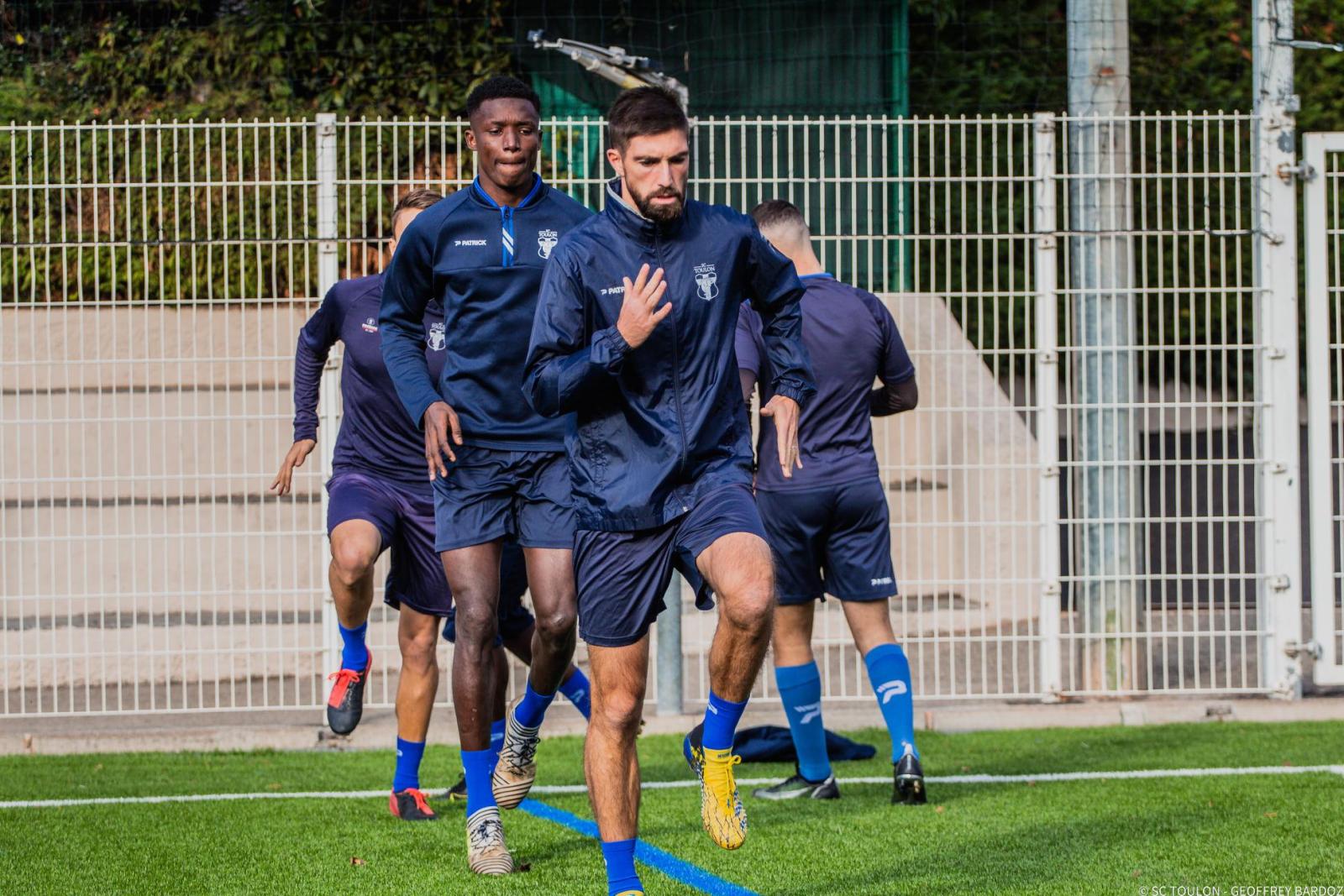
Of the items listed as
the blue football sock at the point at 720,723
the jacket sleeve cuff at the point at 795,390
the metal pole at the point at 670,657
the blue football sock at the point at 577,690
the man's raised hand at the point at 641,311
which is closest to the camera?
the man's raised hand at the point at 641,311

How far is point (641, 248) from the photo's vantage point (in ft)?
14.6

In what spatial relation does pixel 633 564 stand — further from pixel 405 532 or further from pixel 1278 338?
pixel 1278 338

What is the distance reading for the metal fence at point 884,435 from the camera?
8320 millimetres

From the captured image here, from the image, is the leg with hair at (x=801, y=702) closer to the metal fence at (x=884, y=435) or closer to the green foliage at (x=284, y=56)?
the metal fence at (x=884, y=435)

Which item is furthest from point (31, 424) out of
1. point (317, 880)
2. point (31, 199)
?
point (317, 880)

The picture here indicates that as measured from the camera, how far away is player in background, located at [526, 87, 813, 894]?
4352 millimetres

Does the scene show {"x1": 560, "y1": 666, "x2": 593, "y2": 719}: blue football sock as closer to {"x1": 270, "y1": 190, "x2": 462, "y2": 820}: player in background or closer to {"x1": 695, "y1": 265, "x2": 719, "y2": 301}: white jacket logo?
{"x1": 270, "y1": 190, "x2": 462, "y2": 820}: player in background

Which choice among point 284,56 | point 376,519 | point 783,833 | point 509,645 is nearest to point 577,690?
point 509,645

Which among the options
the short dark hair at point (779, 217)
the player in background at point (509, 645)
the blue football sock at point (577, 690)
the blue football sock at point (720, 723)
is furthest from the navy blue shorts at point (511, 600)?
the short dark hair at point (779, 217)

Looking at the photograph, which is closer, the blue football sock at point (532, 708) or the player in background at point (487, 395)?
the player in background at point (487, 395)

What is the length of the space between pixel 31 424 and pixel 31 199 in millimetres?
1120

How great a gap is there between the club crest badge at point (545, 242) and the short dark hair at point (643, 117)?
37.7 inches

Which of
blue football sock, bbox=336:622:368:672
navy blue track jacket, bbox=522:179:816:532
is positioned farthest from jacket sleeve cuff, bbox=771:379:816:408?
blue football sock, bbox=336:622:368:672

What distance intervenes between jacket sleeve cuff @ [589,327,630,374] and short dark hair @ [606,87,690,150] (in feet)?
1.80
